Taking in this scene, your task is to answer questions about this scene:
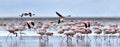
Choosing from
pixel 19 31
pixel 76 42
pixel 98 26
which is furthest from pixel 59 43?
pixel 98 26

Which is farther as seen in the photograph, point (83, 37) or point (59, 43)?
point (83, 37)

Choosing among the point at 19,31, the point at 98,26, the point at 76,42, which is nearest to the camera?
the point at 76,42

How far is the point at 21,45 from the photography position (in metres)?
13.9

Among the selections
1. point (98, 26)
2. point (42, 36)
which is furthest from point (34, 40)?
point (98, 26)

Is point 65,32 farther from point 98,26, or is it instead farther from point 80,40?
point 98,26

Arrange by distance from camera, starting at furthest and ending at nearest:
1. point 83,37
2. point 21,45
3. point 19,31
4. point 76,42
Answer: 1. point 19,31
2. point 83,37
3. point 76,42
4. point 21,45

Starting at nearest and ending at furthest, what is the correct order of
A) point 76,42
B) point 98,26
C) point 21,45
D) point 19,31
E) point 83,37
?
point 21,45
point 76,42
point 83,37
point 19,31
point 98,26

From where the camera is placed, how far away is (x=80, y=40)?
1552 cm

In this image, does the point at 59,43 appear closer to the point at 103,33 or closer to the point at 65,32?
the point at 65,32

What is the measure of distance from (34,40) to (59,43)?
1284mm

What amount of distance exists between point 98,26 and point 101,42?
11.8 ft

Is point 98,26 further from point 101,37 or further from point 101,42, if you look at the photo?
point 101,42

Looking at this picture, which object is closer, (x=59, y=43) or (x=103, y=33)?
(x=59, y=43)

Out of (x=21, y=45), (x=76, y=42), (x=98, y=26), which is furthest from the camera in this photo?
(x=98, y=26)
